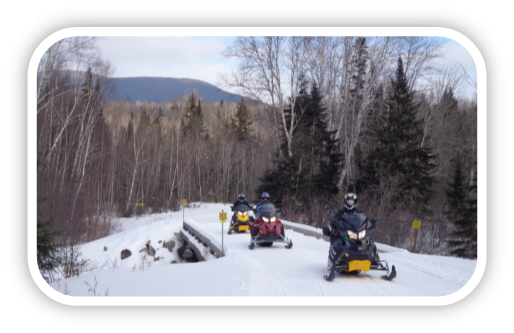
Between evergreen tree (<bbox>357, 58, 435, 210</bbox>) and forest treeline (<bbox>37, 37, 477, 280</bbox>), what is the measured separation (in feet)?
0.23

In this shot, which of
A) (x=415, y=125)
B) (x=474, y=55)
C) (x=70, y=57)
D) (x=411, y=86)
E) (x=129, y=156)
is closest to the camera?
(x=474, y=55)

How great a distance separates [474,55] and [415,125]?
1757 cm

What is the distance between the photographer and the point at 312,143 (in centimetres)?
2834

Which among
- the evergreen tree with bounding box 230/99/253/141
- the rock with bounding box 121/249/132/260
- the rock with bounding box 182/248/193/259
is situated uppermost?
the evergreen tree with bounding box 230/99/253/141

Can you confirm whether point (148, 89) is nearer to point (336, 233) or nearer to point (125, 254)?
point (125, 254)

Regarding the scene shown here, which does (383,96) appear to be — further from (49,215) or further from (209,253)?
(49,215)

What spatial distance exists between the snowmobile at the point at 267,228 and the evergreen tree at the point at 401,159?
1006cm

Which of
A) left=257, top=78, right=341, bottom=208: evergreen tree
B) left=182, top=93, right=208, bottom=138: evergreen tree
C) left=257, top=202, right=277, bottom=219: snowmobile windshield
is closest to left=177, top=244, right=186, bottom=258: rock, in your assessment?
left=257, top=202, right=277, bottom=219: snowmobile windshield

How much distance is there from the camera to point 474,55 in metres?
5.98

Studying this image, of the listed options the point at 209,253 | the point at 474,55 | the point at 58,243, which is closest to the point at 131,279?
the point at 58,243

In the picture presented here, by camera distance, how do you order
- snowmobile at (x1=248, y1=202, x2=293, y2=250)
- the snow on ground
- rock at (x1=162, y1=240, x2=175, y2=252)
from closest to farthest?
the snow on ground
snowmobile at (x1=248, y1=202, x2=293, y2=250)
rock at (x1=162, y1=240, x2=175, y2=252)

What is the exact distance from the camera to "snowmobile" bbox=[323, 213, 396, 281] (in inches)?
297

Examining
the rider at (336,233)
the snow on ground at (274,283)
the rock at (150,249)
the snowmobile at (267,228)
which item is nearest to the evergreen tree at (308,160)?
the rock at (150,249)

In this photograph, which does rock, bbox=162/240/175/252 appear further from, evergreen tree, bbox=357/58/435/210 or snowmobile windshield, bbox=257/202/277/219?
evergreen tree, bbox=357/58/435/210
